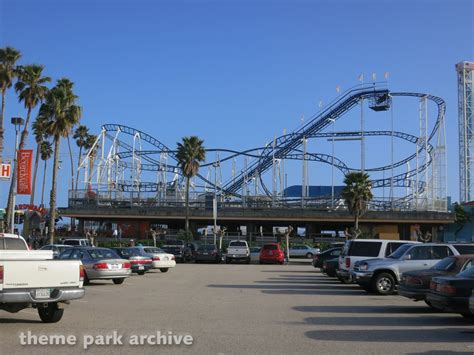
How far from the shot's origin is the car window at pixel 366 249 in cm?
2070

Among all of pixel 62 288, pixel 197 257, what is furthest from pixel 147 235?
pixel 62 288

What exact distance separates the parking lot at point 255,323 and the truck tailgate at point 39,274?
83 cm

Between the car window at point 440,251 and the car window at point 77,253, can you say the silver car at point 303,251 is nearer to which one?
the car window at point 77,253

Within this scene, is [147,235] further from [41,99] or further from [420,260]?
[420,260]

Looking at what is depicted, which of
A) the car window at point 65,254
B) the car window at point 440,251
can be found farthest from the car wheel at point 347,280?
the car window at point 65,254

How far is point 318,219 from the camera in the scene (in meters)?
62.7

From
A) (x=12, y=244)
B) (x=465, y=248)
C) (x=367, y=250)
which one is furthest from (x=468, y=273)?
(x=12, y=244)

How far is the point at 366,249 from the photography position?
20.8 metres

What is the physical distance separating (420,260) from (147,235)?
49289 mm

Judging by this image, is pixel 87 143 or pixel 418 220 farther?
pixel 87 143

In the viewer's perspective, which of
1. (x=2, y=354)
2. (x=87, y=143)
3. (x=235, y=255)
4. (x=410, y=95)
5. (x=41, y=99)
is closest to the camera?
(x=2, y=354)

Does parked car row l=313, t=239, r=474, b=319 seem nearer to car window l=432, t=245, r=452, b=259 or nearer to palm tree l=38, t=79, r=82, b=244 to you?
car window l=432, t=245, r=452, b=259

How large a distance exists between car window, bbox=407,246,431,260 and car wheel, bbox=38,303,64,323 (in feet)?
35.9

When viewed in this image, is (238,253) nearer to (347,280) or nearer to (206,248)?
(206,248)
